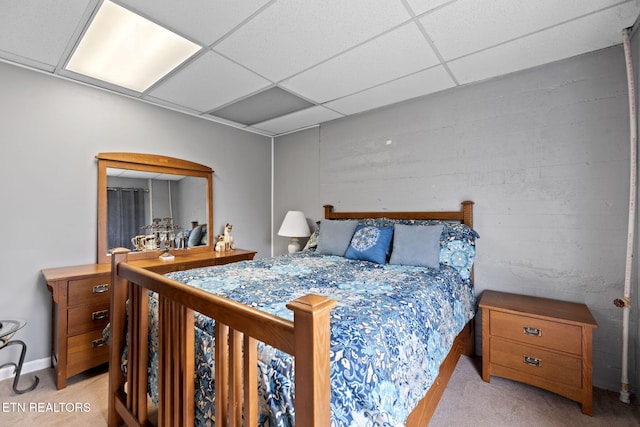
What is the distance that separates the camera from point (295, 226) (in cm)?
352

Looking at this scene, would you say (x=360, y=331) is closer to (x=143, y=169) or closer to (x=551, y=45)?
(x=551, y=45)

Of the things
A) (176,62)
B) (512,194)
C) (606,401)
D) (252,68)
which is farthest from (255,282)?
(606,401)

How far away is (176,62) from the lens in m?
2.17

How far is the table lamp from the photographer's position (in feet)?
11.4

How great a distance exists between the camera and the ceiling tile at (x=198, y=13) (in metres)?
1.54

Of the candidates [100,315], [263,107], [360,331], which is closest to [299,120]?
[263,107]

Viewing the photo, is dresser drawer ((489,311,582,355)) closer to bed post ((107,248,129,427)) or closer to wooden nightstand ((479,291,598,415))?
wooden nightstand ((479,291,598,415))

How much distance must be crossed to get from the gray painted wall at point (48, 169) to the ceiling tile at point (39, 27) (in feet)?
1.16

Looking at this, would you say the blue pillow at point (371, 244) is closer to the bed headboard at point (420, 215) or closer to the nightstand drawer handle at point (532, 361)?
the bed headboard at point (420, 215)

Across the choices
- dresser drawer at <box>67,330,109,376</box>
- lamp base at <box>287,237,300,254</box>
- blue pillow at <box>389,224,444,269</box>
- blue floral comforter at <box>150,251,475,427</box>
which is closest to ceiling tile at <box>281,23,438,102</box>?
blue pillow at <box>389,224,444,269</box>

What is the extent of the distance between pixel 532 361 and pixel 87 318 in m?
3.19

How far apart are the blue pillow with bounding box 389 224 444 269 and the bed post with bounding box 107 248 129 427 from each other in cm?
188

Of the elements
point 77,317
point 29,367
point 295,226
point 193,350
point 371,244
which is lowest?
point 29,367

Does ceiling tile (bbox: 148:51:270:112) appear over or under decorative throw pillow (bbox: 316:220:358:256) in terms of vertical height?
over
